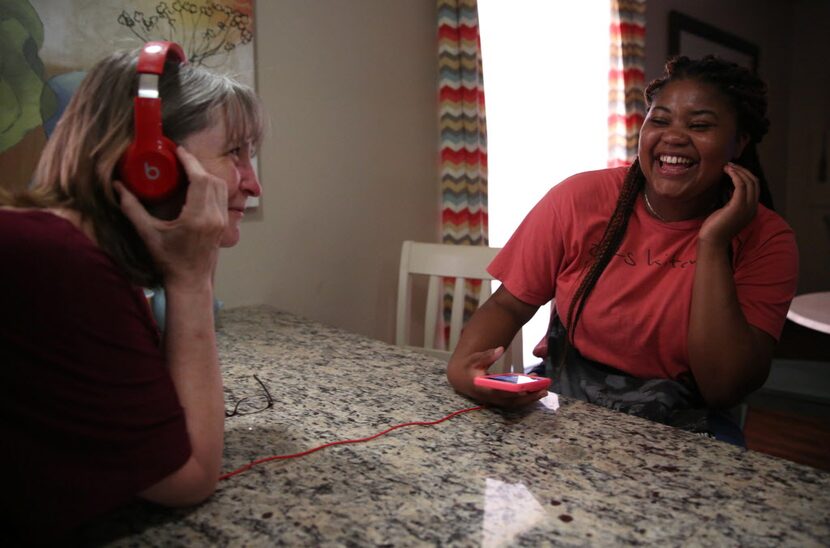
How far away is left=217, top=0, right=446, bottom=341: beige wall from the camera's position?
203cm

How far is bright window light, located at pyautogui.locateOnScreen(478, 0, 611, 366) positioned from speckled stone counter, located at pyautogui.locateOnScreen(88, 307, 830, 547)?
1.99 m

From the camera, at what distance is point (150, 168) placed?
2.17 ft

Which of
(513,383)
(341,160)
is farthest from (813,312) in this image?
(341,160)

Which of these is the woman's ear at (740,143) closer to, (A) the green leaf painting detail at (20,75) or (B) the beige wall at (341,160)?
(B) the beige wall at (341,160)

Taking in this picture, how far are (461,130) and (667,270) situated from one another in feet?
4.66

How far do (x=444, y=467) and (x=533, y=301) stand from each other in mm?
630

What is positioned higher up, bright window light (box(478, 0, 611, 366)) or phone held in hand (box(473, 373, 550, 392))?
bright window light (box(478, 0, 611, 366))

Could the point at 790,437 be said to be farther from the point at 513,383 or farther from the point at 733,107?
the point at 513,383

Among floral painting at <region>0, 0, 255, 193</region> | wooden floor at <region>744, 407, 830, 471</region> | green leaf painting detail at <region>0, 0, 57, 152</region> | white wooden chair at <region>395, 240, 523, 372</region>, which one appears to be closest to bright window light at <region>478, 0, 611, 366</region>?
white wooden chair at <region>395, 240, 523, 372</region>

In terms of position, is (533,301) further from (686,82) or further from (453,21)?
(453,21)

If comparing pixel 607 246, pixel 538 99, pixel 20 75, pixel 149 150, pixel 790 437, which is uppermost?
pixel 538 99

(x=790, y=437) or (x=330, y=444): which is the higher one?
(x=330, y=444)

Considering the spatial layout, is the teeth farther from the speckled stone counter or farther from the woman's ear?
the speckled stone counter

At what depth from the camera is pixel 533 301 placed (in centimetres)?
136
